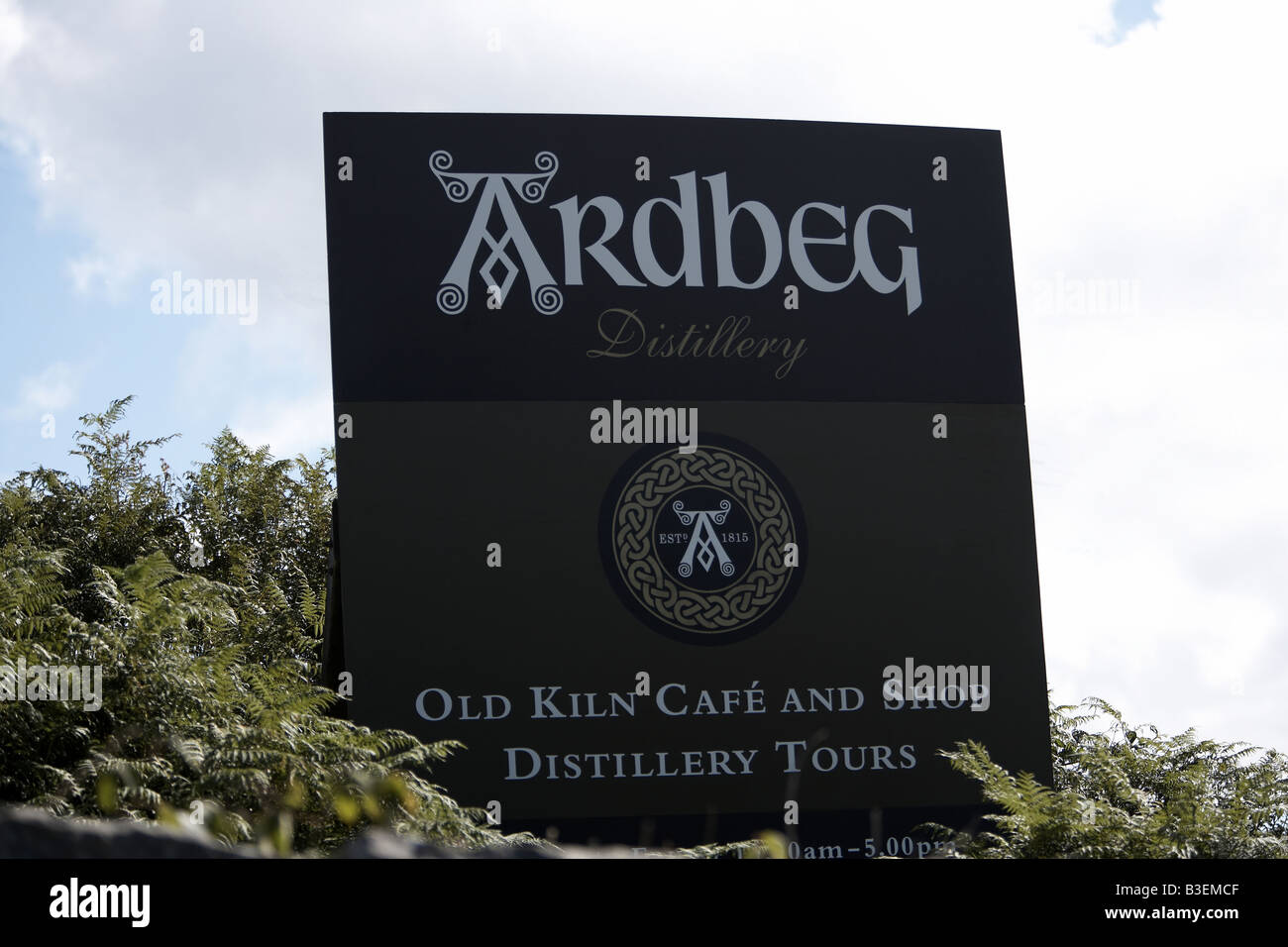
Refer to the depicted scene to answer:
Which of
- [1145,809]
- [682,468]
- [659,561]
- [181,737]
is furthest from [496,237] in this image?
[1145,809]

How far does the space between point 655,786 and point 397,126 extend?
5.67 metres

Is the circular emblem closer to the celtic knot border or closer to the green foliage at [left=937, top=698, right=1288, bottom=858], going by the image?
the celtic knot border

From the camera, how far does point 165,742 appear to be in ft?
21.0

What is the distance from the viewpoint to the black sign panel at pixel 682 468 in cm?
930

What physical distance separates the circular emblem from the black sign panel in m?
0.02

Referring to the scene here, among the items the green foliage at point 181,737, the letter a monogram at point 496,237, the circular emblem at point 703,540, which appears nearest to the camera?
the green foliage at point 181,737

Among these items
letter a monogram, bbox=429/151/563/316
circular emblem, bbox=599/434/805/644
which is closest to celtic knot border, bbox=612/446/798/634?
circular emblem, bbox=599/434/805/644

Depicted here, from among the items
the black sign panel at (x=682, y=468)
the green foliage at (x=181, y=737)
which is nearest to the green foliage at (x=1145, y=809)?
the black sign panel at (x=682, y=468)

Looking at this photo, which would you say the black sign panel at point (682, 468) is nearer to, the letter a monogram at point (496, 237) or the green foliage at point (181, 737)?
the letter a monogram at point (496, 237)

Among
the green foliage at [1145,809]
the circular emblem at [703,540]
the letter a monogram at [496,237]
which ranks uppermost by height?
the letter a monogram at [496,237]

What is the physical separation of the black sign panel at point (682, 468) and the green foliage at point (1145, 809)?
3.69ft

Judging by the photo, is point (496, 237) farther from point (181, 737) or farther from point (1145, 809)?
point (1145, 809)

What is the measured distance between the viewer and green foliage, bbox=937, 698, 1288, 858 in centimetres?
604
